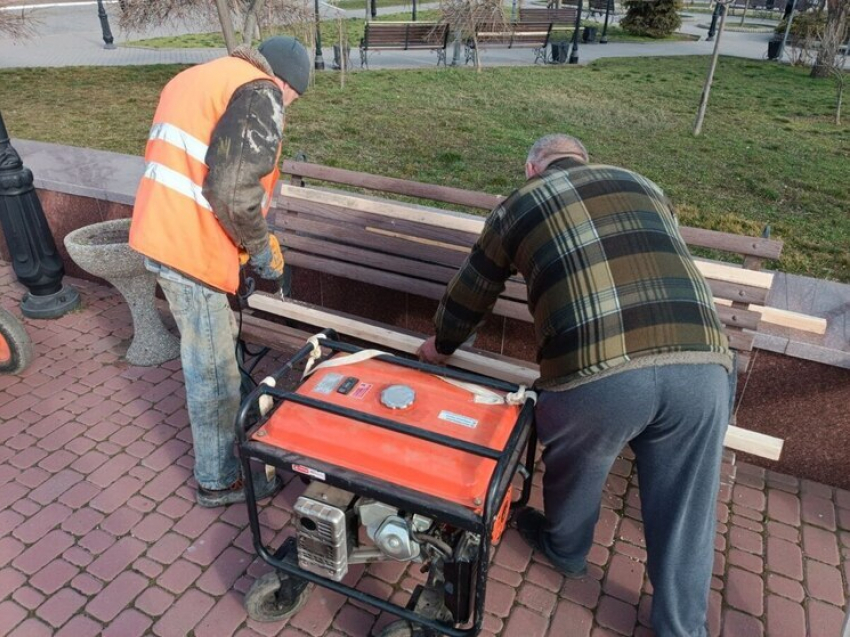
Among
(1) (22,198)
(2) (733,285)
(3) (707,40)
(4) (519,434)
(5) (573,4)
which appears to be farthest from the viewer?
(5) (573,4)

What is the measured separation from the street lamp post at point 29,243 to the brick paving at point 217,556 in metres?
1.15

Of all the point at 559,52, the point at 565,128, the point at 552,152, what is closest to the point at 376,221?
→ the point at 552,152

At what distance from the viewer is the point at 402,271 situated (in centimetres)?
382

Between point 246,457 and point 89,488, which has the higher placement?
point 246,457

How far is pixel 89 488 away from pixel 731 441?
120 inches

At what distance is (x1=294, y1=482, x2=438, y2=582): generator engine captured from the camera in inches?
92.5

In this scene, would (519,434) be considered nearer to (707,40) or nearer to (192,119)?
(192,119)

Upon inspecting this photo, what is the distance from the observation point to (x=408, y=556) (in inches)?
93.3

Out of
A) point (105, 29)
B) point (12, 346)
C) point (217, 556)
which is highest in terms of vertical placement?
point (105, 29)

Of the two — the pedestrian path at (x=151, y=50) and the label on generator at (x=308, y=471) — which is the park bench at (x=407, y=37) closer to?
the pedestrian path at (x=151, y=50)

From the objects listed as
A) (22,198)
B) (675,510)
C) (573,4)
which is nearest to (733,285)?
(675,510)

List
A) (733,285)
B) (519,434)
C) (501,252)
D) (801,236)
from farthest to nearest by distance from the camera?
(801,236), (733,285), (501,252), (519,434)

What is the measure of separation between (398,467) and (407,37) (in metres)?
14.4

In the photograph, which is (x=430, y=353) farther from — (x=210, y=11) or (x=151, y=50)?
(x=151, y=50)
